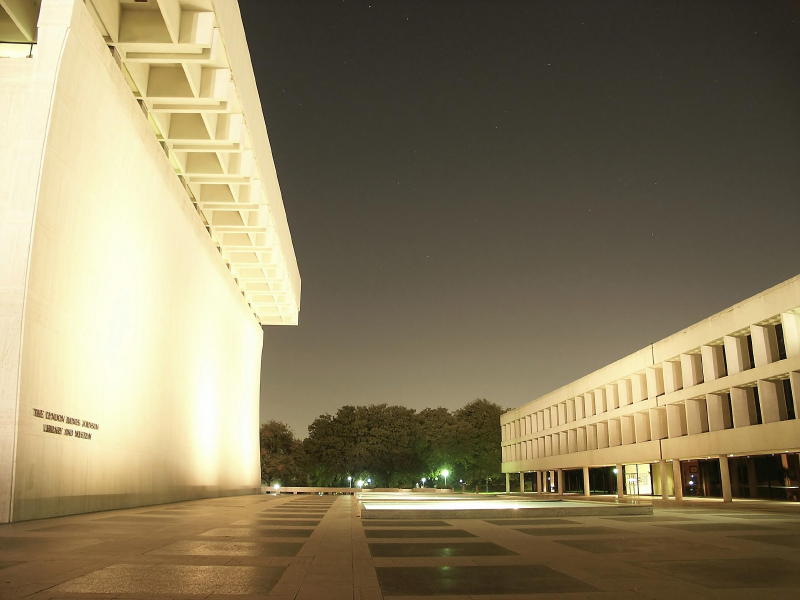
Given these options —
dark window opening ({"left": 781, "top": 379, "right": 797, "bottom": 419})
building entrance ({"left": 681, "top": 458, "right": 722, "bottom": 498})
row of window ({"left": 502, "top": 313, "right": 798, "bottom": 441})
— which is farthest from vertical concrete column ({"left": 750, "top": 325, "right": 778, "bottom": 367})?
building entrance ({"left": 681, "top": 458, "right": 722, "bottom": 498})

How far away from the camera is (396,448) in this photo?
88.9 metres

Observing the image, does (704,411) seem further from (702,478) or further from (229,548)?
(229,548)

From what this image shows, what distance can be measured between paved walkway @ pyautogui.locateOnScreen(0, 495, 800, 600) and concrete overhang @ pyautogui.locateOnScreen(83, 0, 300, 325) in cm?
1359

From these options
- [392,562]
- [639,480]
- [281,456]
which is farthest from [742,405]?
[281,456]

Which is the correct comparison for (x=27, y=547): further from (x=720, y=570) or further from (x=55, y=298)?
(x=720, y=570)

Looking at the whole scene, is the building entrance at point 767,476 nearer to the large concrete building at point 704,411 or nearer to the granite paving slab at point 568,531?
the large concrete building at point 704,411

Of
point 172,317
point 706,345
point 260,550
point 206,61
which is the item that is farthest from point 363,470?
point 260,550

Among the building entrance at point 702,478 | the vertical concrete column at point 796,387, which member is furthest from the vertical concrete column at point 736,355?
the building entrance at point 702,478

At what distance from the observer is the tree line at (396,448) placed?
86.9 meters

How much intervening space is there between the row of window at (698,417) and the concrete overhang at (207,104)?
25.1m

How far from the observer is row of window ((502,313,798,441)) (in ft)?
103

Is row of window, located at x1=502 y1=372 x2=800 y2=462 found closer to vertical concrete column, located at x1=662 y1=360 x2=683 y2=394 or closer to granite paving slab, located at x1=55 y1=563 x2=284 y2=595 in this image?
vertical concrete column, located at x1=662 y1=360 x2=683 y2=394

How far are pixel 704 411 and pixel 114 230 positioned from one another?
107 feet

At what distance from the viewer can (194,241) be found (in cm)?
2959
